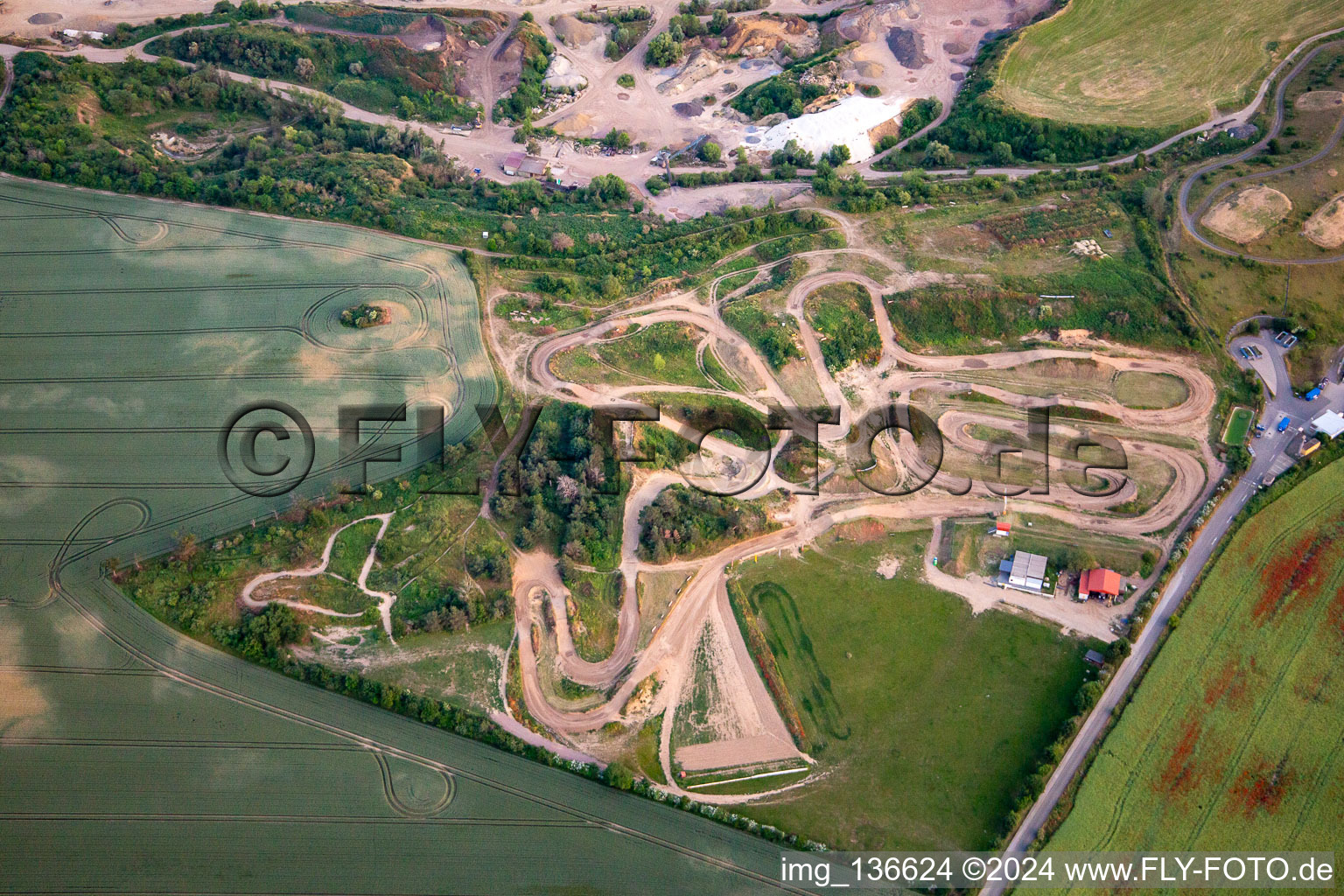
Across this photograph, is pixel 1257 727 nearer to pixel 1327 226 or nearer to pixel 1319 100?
pixel 1327 226

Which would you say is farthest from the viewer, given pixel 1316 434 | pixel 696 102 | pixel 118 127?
pixel 696 102

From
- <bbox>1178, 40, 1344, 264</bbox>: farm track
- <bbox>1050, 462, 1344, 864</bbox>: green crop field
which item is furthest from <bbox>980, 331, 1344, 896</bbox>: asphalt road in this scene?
<bbox>1178, 40, 1344, 264</bbox>: farm track

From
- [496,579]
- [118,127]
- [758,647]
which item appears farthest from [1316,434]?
[118,127]

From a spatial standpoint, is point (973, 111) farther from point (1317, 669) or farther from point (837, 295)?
point (1317, 669)

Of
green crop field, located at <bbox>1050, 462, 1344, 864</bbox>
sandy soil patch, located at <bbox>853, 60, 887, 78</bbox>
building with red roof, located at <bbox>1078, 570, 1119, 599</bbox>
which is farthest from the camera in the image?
sandy soil patch, located at <bbox>853, 60, 887, 78</bbox>

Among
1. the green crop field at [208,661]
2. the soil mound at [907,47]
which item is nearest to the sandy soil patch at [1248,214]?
the soil mound at [907,47]

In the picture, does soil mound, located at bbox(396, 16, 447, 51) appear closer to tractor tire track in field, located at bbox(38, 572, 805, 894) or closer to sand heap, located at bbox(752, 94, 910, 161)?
sand heap, located at bbox(752, 94, 910, 161)

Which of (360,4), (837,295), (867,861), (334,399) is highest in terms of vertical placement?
(360,4)
